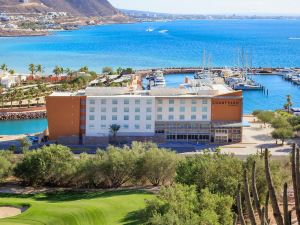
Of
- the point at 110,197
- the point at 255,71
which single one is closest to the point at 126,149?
the point at 110,197

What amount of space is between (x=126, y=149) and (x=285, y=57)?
99.2 m

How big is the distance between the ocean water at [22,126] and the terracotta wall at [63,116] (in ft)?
23.0

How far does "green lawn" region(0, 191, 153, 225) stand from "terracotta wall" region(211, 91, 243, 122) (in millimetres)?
16215

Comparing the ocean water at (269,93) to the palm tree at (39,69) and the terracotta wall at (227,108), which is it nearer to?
the terracotta wall at (227,108)

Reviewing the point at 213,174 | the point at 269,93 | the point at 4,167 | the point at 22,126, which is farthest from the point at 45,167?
the point at 269,93

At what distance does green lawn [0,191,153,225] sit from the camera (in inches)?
1031

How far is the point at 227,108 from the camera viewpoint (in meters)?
45.0

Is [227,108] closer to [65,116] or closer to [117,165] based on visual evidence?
[65,116]

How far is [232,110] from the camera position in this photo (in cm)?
4500

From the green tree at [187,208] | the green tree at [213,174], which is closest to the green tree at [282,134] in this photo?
the green tree at [213,174]

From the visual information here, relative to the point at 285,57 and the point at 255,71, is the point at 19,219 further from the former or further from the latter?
the point at 285,57

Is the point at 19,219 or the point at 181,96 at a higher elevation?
the point at 181,96

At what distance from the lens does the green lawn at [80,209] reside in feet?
85.9

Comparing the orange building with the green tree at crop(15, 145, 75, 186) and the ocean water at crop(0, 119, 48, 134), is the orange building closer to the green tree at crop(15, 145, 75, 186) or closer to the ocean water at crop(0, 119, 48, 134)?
the ocean water at crop(0, 119, 48, 134)
